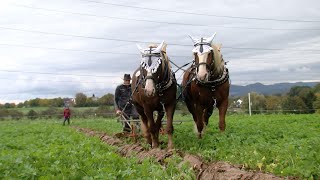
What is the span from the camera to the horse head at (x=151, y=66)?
9.33m

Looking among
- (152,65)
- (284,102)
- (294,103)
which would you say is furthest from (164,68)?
(284,102)

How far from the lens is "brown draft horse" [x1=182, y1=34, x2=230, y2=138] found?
9.46 m

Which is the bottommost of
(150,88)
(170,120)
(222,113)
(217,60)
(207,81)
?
(170,120)

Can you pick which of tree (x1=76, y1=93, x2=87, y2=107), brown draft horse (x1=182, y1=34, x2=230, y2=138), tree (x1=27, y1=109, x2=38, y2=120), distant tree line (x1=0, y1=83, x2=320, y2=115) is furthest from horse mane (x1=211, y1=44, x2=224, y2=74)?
tree (x1=76, y1=93, x2=87, y2=107)

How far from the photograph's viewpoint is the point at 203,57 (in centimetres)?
941

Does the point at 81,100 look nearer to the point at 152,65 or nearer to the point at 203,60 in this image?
the point at 152,65

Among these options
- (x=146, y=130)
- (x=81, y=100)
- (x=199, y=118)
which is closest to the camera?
(x=199, y=118)

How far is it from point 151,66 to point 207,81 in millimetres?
1250

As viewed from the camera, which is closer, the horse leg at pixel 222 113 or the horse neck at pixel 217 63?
the horse neck at pixel 217 63

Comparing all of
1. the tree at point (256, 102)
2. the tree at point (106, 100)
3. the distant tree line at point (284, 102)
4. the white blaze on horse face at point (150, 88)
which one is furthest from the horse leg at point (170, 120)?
the tree at point (106, 100)

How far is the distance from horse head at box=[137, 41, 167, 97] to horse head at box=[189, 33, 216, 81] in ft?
2.51

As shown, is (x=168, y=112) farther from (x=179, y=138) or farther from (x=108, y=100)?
(x=108, y=100)

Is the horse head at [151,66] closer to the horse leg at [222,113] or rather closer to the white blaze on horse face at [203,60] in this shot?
the white blaze on horse face at [203,60]

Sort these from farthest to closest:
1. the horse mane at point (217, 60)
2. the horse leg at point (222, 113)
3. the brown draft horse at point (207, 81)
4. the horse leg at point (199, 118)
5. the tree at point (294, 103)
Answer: the tree at point (294, 103) → the horse leg at point (199, 118) → the horse leg at point (222, 113) → the horse mane at point (217, 60) → the brown draft horse at point (207, 81)
